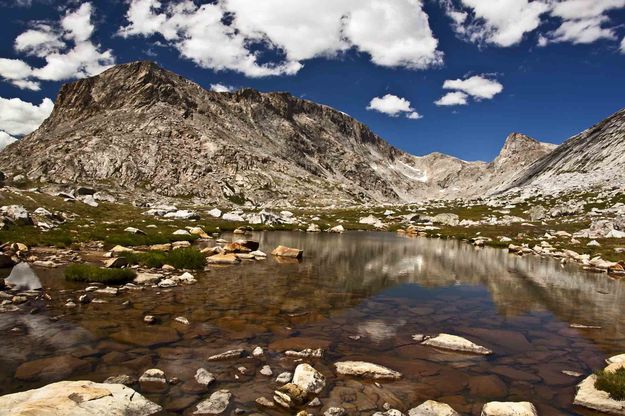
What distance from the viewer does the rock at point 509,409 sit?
949 cm

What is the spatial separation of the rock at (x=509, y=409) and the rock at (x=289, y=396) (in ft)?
14.1

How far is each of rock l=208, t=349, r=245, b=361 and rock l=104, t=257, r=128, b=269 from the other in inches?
603

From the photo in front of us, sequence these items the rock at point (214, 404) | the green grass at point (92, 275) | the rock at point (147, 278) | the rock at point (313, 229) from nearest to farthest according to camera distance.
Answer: the rock at point (214, 404), the green grass at point (92, 275), the rock at point (147, 278), the rock at point (313, 229)

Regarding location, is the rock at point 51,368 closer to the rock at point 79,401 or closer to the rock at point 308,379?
the rock at point 79,401

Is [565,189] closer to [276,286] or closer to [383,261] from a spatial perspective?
[383,261]

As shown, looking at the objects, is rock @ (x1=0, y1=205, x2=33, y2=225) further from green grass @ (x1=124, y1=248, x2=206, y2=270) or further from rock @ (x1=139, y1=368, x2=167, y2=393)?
rock @ (x1=139, y1=368, x2=167, y2=393)

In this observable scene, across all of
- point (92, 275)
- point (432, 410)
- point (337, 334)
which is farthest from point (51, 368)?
point (92, 275)

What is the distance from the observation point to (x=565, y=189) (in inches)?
5379

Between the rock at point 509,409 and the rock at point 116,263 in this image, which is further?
the rock at point 116,263

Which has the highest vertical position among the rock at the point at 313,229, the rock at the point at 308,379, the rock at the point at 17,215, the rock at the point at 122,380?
the rock at the point at 313,229

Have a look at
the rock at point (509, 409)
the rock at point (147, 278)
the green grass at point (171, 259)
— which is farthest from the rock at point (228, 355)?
the green grass at point (171, 259)

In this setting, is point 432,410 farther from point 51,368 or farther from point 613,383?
point 51,368

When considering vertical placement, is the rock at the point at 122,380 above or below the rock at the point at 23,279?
above

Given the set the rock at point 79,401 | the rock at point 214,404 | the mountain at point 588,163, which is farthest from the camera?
the mountain at point 588,163
